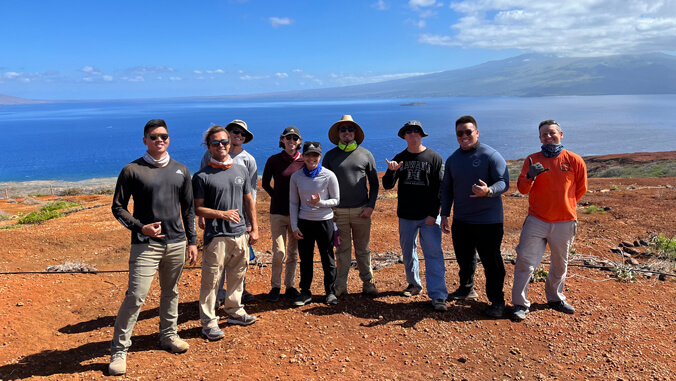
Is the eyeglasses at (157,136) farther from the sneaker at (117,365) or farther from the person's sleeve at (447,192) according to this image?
the person's sleeve at (447,192)

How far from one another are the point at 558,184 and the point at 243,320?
380 cm

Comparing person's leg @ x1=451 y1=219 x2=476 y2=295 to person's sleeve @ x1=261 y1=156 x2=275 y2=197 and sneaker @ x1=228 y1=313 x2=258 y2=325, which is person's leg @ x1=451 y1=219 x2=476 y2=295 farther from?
sneaker @ x1=228 y1=313 x2=258 y2=325

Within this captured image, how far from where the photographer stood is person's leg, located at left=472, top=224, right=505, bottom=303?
4.90 meters

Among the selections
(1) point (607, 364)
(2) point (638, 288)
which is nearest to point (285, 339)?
(1) point (607, 364)

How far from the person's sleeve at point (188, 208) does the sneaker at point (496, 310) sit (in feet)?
11.2

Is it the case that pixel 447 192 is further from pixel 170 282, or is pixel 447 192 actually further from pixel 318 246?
pixel 170 282

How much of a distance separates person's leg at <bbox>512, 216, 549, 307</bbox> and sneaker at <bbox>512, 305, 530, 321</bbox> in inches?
1.5

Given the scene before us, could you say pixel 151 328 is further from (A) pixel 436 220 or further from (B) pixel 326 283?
(A) pixel 436 220

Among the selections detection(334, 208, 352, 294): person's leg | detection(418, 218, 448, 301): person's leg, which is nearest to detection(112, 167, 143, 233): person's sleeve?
detection(334, 208, 352, 294): person's leg

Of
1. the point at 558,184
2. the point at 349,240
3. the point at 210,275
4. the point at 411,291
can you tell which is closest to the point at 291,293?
the point at 349,240

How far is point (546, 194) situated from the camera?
474 centimetres

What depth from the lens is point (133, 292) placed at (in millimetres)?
3904

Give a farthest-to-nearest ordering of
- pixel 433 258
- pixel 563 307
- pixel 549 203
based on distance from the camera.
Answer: pixel 433 258 < pixel 563 307 < pixel 549 203

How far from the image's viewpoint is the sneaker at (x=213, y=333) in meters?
4.45
